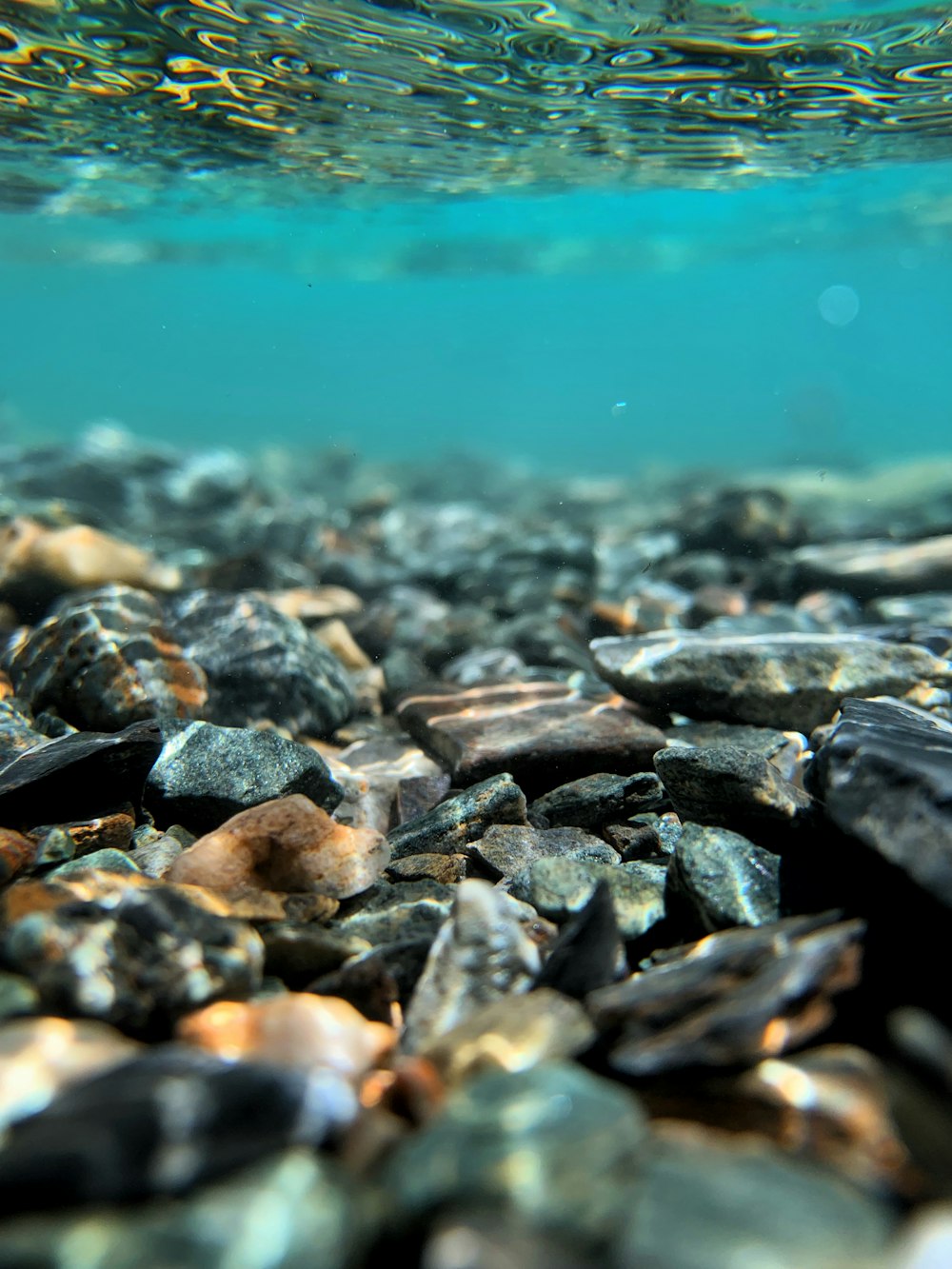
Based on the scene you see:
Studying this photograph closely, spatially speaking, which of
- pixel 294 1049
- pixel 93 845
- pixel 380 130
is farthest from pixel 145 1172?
pixel 380 130

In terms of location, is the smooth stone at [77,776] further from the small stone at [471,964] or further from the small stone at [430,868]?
the small stone at [471,964]

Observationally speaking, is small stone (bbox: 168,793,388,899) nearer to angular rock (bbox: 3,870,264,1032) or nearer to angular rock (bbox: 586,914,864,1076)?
angular rock (bbox: 3,870,264,1032)

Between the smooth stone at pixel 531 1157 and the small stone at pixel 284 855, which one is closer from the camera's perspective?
the smooth stone at pixel 531 1157

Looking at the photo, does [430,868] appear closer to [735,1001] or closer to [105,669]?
[735,1001]

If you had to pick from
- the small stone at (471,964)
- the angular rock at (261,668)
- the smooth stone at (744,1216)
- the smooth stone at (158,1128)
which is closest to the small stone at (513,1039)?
the small stone at (471,964)

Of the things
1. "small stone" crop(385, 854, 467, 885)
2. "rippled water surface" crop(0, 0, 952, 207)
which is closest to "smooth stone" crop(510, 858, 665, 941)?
"small stone" crop(385, 854, 467, 885)

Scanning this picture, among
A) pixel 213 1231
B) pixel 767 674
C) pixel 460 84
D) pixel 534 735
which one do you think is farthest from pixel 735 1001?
pixel 460 84
